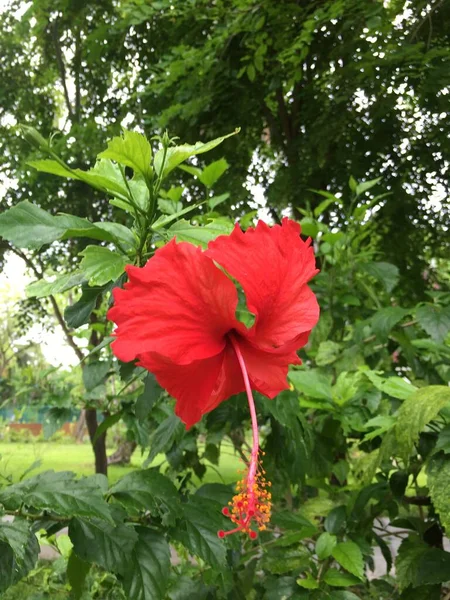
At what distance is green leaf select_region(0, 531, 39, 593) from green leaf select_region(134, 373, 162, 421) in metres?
0.18

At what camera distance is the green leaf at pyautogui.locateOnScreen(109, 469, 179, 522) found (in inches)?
24.8

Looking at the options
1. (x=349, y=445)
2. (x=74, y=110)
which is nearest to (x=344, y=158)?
(x=349, y=445)

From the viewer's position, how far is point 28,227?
0.53 metres

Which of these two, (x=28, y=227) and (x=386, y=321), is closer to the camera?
(x=28, y=227)

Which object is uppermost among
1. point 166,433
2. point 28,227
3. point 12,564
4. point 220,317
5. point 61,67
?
point 61,67

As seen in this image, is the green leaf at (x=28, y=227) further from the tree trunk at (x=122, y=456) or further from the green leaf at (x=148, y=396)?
the tree trunk at (x=122, y=456)

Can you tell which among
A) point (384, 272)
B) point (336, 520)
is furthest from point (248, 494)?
point (384, 272)

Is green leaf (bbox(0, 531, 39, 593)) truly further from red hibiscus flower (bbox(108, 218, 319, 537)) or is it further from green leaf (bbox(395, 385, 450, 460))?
green leaf (bbox(395, 385, 450, 460))

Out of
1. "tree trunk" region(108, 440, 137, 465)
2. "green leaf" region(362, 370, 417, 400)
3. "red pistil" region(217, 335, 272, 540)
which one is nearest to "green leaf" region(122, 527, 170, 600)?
"red pistil" region(217, 335, 272, 540)

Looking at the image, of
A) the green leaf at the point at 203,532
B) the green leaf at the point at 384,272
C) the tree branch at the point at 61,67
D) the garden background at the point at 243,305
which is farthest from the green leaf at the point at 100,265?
the tree branch at the point at 61,67

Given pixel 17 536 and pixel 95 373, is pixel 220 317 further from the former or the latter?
pixel 95 373

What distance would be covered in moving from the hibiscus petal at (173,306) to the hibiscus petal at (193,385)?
0.05ft

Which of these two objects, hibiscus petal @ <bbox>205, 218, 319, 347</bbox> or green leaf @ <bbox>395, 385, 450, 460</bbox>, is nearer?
hibiscus petal @ <bbox>205, 218, 319, 347</bbox>

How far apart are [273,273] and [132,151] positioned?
162 millimetres
